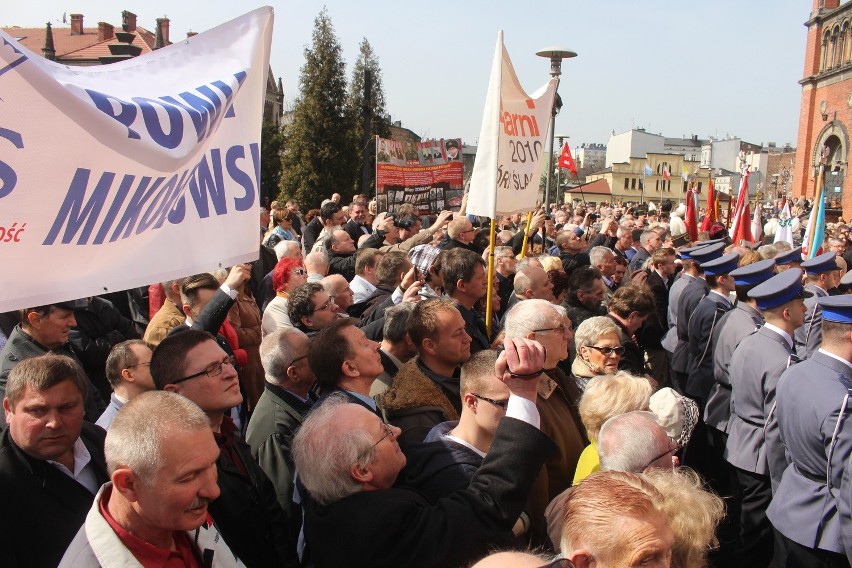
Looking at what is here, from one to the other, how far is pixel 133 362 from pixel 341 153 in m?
28.4

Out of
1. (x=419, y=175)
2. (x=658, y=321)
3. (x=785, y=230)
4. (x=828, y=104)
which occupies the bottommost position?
(x=658, y=321)

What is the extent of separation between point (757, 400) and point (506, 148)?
253cm

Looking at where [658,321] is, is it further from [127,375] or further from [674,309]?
[127,375]

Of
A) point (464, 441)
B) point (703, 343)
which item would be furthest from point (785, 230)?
point (464, 441)

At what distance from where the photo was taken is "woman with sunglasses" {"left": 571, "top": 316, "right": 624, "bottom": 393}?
14.0ft

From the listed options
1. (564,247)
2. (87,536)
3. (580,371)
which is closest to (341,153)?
(564,247)

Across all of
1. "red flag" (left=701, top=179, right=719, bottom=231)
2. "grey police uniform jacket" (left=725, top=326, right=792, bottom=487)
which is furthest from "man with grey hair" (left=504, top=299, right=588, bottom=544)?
"red flag" (left=701, top=179, right=719, bottom=231)

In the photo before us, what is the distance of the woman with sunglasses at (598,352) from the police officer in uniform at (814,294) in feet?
6.99

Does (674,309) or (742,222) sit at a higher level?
(742,222)

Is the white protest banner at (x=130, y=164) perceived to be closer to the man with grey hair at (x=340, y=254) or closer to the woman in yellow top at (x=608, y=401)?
the woman in yellow top at (x=608, y=401)

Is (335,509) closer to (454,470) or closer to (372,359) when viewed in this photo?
(454,470)

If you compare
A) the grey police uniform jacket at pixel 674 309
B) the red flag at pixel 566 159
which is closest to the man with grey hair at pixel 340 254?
the grey police uniform jacket at pixel 674 309

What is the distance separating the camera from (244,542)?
2.86m

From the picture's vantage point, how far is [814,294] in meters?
6.82
